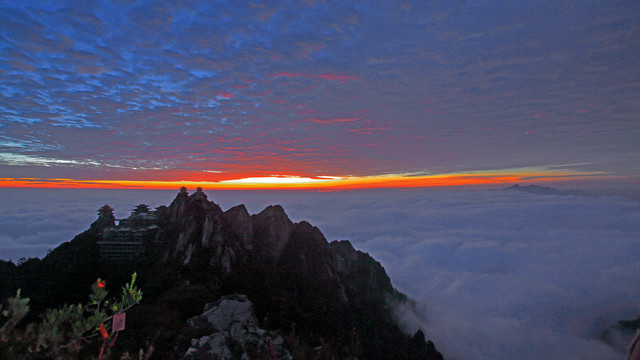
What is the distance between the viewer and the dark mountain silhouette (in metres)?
18.5

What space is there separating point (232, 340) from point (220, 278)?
1636 centimetres

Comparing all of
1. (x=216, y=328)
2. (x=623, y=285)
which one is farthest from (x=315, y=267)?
(x=623, y=285)

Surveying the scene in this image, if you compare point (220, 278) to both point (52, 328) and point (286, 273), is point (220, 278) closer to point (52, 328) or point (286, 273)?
point (286, 273)

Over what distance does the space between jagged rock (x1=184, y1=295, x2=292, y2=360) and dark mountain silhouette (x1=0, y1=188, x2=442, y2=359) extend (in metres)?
0.87

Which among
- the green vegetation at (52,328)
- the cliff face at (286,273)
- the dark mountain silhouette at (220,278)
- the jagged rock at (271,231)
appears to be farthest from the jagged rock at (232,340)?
the jagged rock at (271,231)

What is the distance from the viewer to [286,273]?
124 ft

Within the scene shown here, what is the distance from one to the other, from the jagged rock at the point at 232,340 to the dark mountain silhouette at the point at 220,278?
0.87 m

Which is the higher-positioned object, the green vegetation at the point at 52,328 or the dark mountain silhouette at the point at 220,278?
the green vegetation at the point at 52,328

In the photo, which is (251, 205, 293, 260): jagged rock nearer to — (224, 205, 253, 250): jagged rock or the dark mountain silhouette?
the dark mountain silhouette

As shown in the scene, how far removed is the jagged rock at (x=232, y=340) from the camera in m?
11.9

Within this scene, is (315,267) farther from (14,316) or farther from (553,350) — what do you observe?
(553,350)

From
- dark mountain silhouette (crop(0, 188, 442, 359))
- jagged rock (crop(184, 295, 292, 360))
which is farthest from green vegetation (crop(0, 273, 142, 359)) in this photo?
dark mountain silhouette (crop(0, 188, 442, 359))

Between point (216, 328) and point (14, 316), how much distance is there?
1151cm

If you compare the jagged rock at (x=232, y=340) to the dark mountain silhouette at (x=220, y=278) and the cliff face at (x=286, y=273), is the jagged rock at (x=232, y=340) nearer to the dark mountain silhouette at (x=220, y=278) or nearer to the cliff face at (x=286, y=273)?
the dark mountain silhouette at (x=220, y=278)
